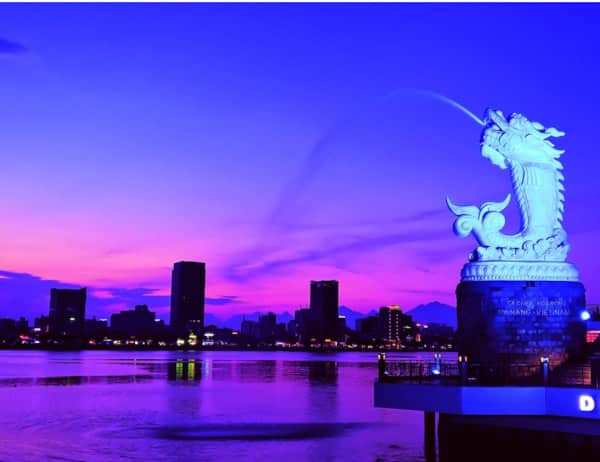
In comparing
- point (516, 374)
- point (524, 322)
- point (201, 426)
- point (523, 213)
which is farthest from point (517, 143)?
point (201, 426)

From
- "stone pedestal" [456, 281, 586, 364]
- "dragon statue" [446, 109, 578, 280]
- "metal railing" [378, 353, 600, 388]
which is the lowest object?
"metal railing" [378, 353, 600, 388]

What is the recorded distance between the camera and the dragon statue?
34.3 meters

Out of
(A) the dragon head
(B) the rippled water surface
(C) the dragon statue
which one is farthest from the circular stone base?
(B) the rippled water surface

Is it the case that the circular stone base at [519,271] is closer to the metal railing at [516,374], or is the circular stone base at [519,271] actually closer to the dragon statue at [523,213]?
the dragon statue at [523,213]

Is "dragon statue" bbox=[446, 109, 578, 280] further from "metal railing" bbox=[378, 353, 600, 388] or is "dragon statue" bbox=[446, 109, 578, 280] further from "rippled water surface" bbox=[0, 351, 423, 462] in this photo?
"rippled water surface" bbox=[0, 351, 423, 462]

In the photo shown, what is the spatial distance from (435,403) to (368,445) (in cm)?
1648

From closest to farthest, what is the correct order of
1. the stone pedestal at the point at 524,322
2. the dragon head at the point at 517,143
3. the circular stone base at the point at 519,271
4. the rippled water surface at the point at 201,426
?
the stone pedestal at the point at 524,322 → the circular stone base at the point at 519,271 → the dragon head at the point at 517,143 → the rippled water surface at the point at 201,426

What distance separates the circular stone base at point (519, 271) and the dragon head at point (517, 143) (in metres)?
4.48

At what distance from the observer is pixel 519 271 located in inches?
1339

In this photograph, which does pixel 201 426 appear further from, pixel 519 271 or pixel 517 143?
pixel 517 143

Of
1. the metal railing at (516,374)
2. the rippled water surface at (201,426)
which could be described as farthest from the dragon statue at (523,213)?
the rippled water surface at (201,426)

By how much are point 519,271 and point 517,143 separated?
5.67m

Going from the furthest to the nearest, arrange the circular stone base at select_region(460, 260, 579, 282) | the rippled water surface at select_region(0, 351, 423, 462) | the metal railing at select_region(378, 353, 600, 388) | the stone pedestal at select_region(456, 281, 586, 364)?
1. the rippled water surface at select_region(0, 351, 423, 462)
2. the circular stone base at select_region(460, 260, 579, 282)
3. the stone pedestal at select_region(456, 281, 586, 364)
4. the metal railing at select_region(378, 353, 600, 388)

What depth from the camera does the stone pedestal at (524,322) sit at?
3350cm
